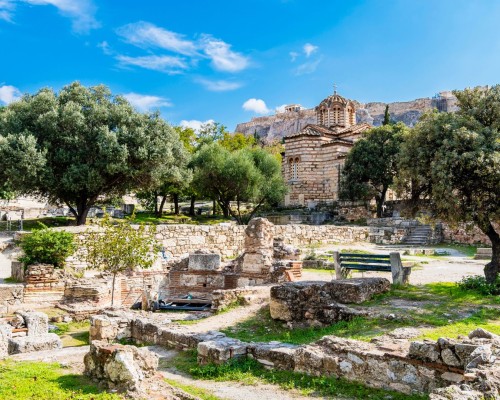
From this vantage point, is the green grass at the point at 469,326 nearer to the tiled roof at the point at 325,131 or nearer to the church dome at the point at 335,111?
the tiled roof at the point at 325,131

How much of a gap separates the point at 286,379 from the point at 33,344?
196 inches

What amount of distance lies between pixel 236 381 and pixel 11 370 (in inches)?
129

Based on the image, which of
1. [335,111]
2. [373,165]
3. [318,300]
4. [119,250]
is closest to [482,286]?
[318,300]

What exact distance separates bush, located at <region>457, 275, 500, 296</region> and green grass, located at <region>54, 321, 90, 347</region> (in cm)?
877

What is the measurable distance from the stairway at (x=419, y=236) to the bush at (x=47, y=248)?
63.2 feet

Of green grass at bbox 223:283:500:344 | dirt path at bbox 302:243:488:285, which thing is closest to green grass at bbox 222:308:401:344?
green grass at bbox 223:283:500:344

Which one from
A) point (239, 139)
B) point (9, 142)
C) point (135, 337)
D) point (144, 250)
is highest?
point (239, 139)

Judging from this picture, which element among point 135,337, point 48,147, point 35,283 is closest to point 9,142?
point 48,147

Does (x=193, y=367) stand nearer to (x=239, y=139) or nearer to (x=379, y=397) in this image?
(x=379, y=397)

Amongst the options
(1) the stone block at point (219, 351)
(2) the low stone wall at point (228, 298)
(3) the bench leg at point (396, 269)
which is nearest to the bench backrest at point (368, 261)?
(3) the bench leg at point (396, 269)

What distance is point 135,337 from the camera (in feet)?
33.1

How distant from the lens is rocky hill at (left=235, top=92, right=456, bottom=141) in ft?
338

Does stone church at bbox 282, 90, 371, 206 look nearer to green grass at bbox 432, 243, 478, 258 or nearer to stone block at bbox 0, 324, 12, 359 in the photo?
green grass at bbox 432, 243, 478, 258

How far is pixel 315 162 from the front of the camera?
4253cm
